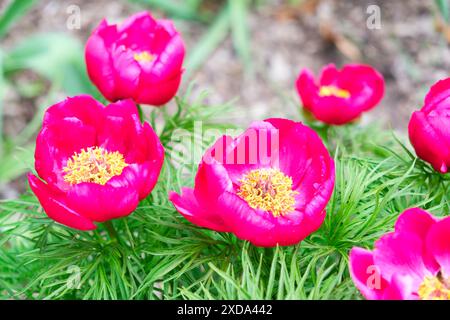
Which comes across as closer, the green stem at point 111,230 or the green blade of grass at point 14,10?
the green stem at point 111,230

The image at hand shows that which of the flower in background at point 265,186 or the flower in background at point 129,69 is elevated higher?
the flower in background at point 129,69

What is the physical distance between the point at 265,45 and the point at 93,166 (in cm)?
141

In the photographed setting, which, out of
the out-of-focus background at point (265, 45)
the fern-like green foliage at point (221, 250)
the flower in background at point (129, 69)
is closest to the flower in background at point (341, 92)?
the fern-like green foliage at point (221, 250)

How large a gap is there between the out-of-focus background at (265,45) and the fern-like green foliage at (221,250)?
1.04m

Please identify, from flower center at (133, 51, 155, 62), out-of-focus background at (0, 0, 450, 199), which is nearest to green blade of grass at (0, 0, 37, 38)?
out-of-focus background at (0, 0, 450, 199)

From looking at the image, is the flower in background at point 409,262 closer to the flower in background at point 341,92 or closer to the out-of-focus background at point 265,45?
the flower in background at point 341,92

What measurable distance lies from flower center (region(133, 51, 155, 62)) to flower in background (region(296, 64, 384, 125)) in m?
0.24

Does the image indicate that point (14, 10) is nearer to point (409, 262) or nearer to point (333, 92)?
point (333, 92)

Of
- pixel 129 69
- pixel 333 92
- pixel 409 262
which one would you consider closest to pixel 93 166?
pixel 129 69

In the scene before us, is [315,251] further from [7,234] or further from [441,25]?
[441,25]

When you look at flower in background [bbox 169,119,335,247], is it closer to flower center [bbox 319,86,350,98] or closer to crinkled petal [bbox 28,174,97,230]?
crinkled petal [bbox 28,174,97,230]

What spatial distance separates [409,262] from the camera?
62 centimetres

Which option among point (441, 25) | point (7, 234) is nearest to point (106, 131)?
point (7, 234)

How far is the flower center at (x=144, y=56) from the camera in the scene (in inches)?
33.6
